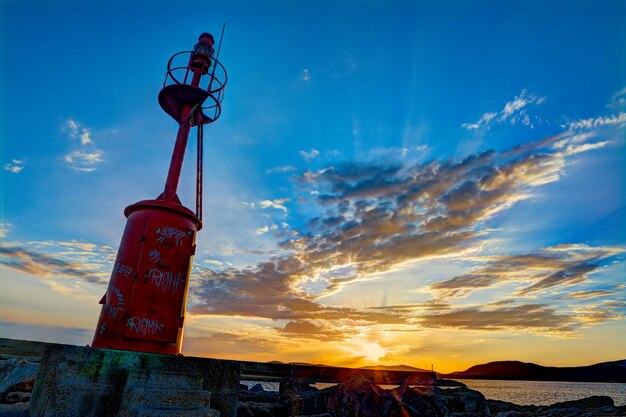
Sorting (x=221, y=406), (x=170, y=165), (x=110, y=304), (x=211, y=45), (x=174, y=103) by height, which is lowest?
(x=221, y=406)

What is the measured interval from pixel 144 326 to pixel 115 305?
771 mm

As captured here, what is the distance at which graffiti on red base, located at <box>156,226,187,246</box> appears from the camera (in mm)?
7707

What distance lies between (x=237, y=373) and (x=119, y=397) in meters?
2.08

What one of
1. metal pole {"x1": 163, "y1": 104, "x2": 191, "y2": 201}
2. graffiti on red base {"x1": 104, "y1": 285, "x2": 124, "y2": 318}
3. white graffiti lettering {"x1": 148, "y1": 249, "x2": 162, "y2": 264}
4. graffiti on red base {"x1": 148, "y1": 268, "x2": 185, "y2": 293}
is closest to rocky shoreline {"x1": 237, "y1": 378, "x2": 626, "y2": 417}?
graffiti on red base {"x1": 148, "y1": 268, "x2": 185, "y2": 293}

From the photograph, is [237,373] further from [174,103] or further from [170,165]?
[174,103]

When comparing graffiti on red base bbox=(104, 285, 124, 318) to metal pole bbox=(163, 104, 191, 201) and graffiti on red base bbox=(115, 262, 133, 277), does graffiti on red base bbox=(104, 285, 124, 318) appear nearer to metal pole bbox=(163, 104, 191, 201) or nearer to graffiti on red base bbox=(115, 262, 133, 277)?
graffiti on red base bbox=(115, 262, 133, 277)

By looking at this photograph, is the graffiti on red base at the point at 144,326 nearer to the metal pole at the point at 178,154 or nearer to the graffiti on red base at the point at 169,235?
the graffiti on red base at the point at 169,235

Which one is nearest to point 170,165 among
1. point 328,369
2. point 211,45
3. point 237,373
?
point 211,45

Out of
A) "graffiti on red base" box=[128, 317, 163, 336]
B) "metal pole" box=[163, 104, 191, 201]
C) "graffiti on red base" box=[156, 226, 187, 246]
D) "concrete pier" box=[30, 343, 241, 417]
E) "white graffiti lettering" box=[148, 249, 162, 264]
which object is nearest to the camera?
"concrete pier" box=[30, 343, 241, 417]

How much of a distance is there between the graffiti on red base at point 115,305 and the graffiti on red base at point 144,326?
1.17 feet

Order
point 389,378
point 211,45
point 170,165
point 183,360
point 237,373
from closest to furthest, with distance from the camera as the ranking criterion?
point 183,360 < point 237,373 < point 170,165 < point 211,45 < point 389,378

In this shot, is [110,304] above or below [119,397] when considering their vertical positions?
above

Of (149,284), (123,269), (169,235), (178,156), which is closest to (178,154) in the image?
(178,156)

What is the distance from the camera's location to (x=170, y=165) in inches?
373
